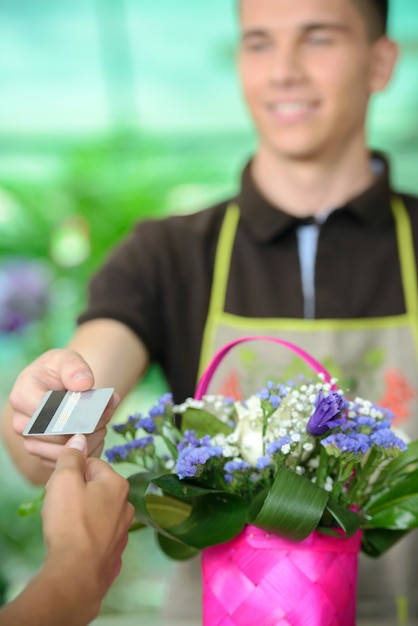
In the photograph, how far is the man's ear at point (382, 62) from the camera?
190cm

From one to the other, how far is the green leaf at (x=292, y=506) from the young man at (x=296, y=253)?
2.49 ft

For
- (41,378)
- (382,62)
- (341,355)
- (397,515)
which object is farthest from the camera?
(382,62)

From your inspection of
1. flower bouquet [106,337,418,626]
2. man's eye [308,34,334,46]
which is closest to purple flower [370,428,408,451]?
flower bouquet [106,337,418,626]

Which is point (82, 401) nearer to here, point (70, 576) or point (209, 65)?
point (70, 576)

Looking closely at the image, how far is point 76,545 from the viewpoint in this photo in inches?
33.0

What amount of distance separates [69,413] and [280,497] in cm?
24

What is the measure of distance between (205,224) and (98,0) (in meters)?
1.33

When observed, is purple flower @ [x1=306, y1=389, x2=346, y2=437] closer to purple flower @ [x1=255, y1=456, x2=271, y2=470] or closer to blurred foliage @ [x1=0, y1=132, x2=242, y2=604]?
purple flower @ [x1=255, y1=456, x2=271, y2=470]

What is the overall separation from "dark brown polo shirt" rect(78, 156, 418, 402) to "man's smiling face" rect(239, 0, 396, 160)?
146 mm

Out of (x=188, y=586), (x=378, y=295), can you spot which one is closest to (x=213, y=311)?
(x=378, y=295)

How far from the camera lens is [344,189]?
6.31 ft

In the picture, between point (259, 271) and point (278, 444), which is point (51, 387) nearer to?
point (278, 444)

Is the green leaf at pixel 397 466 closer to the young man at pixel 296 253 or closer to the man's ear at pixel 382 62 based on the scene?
the young man at pixel 296 253

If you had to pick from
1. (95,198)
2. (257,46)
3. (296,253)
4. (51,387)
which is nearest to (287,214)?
(296,253)
